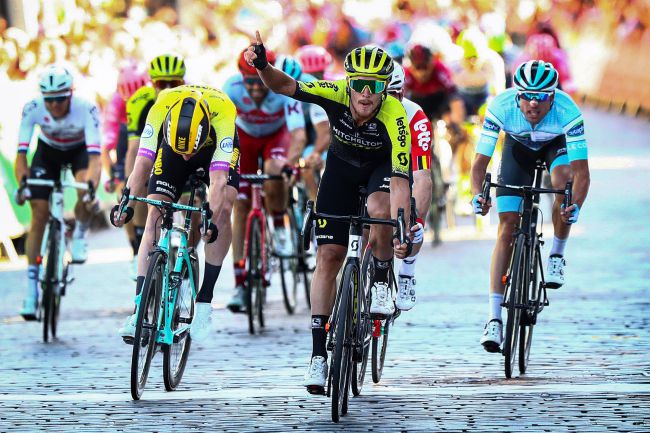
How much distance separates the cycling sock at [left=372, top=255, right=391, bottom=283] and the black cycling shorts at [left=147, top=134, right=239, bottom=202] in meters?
1.32

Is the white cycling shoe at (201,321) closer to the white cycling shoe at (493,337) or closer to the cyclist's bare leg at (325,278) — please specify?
the cyclist's bare leg at (325,278)

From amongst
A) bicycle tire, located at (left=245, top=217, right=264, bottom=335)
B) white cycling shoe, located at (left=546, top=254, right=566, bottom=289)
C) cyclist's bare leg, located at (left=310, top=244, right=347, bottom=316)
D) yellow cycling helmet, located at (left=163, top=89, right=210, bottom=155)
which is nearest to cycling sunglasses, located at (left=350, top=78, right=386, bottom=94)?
cyclist's bare leg, located at (left=310, top=244, right=347, bottom=316)

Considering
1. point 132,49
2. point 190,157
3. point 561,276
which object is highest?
point 132,49

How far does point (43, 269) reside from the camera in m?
12.7

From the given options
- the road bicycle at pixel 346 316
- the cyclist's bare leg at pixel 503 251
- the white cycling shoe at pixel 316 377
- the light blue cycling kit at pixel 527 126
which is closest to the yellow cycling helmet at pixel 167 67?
the light blue cycling kit at pixel 527 126

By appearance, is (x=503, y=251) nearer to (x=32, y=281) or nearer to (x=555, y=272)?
(x=555, y=272)

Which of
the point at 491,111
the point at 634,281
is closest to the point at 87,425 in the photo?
the point at 491,111

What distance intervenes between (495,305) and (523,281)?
303 mm

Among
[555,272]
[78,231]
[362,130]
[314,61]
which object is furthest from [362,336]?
[314,61]

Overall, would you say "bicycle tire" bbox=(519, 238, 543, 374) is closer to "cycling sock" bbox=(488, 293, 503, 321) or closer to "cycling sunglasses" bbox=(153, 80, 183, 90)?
"cycling sock" bbox=(488, 293, 503, 321)

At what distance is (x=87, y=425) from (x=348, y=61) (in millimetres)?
2476

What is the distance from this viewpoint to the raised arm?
913 centimetres

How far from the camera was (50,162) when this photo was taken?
13.3 metres

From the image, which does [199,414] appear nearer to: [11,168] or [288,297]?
[288,297]
